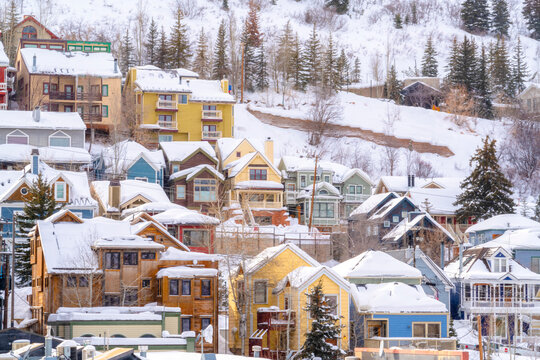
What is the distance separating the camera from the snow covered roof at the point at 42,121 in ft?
255

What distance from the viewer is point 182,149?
3199 inches

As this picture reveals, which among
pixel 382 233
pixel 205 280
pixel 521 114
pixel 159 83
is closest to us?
pixel 205 280

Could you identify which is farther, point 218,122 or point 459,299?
point 218,122

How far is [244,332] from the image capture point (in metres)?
50.2


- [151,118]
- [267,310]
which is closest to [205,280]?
[267,310]

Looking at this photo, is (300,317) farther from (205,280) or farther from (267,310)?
(205,280)

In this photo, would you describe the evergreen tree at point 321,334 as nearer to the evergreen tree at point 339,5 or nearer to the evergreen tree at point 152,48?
the evergreen tree at point 152,48

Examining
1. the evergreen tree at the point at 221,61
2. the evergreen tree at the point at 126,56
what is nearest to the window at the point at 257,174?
the evergreen tree at the point at 221,61

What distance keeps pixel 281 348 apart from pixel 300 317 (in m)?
1.86

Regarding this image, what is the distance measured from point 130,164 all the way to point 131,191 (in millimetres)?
7606

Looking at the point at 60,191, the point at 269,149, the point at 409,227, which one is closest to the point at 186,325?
the point at 60,191

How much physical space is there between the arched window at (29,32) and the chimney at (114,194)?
41906 mm

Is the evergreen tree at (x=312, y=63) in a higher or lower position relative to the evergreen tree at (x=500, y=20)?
lower

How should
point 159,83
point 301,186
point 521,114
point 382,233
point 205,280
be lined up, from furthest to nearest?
point 521,114 → point 159,83 → point 301,186 → point 382,233 → point 205,280
